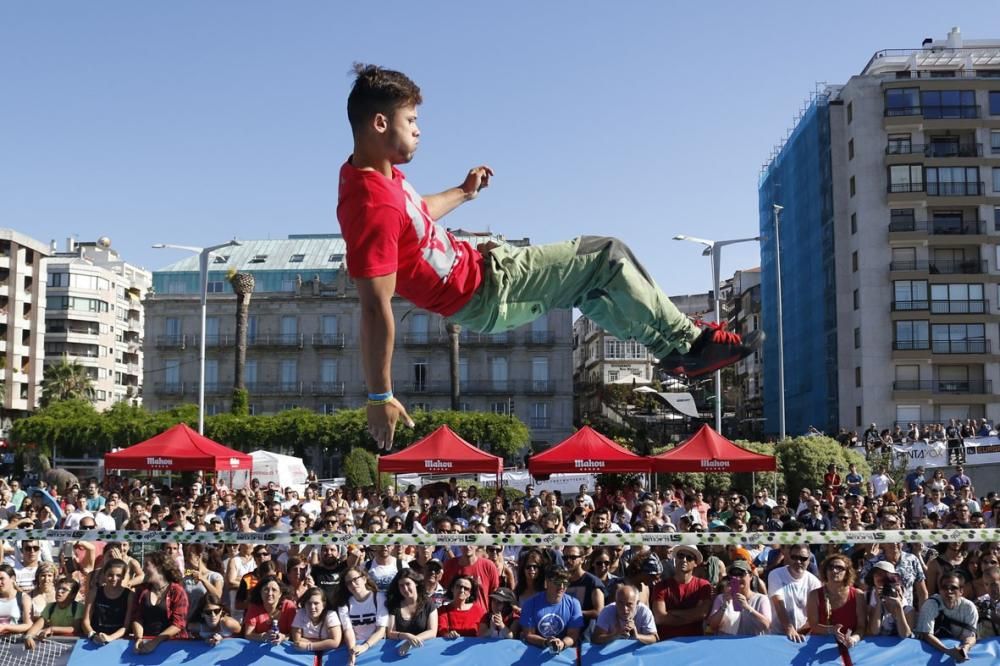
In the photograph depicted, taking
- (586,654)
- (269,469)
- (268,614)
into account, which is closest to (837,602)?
(586,654)

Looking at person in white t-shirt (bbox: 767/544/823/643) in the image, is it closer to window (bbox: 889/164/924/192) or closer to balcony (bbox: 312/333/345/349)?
window (bbox: 889/164/924/192)

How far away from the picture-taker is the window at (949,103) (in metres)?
49.7

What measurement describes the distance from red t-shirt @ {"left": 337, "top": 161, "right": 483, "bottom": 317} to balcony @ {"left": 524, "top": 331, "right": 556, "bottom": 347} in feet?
185

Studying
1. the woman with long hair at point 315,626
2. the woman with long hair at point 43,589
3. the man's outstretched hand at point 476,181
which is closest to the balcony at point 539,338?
the woman with long hair at point 43,589

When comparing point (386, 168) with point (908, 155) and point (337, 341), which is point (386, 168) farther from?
point (337, 341)

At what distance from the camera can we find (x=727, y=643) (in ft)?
27.7

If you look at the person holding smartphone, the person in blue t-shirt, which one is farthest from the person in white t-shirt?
the person in blue t-shirt

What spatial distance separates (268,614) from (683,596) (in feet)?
11.4

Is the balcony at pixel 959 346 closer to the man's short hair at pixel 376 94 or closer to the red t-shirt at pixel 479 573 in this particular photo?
the red t-shirt at pixel 479 573

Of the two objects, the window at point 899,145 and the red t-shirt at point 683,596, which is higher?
the window at point 899,145

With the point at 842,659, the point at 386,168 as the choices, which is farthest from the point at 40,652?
the point at 842,659

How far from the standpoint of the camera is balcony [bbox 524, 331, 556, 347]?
6250 cm

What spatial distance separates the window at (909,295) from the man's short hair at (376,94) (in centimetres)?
4812

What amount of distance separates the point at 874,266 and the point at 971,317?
5112 mm
